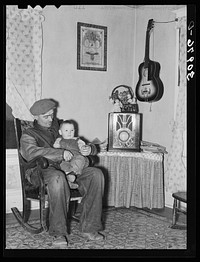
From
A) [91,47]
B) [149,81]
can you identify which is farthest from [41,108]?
[149,81]

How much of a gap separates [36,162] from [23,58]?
1286 millimetres

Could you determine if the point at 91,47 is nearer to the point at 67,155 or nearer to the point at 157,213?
the point at 67,155

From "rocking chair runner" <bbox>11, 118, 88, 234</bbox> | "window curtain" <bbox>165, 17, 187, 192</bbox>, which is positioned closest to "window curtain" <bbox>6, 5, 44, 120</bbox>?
"rocking chair runner" <bbox>11, 118, 88, 234</bbox>

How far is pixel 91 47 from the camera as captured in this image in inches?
180

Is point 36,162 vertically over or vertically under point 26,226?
over

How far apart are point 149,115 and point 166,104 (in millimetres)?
314

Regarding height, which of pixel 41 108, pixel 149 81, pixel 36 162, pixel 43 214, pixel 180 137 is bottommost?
pixel 43 214

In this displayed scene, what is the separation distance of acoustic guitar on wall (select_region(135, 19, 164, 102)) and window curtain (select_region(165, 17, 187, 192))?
0.27 metres

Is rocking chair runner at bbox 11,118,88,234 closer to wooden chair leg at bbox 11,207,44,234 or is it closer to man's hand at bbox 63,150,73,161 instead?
wooden chair leg at bbox 11,207,44,234

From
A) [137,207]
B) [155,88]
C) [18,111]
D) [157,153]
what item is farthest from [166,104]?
[18,111]

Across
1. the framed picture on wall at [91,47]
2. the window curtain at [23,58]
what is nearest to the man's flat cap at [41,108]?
the window curtain at [23,58]

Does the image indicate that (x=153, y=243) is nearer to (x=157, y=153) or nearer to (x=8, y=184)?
(x=157, y=153)

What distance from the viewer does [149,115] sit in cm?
473
